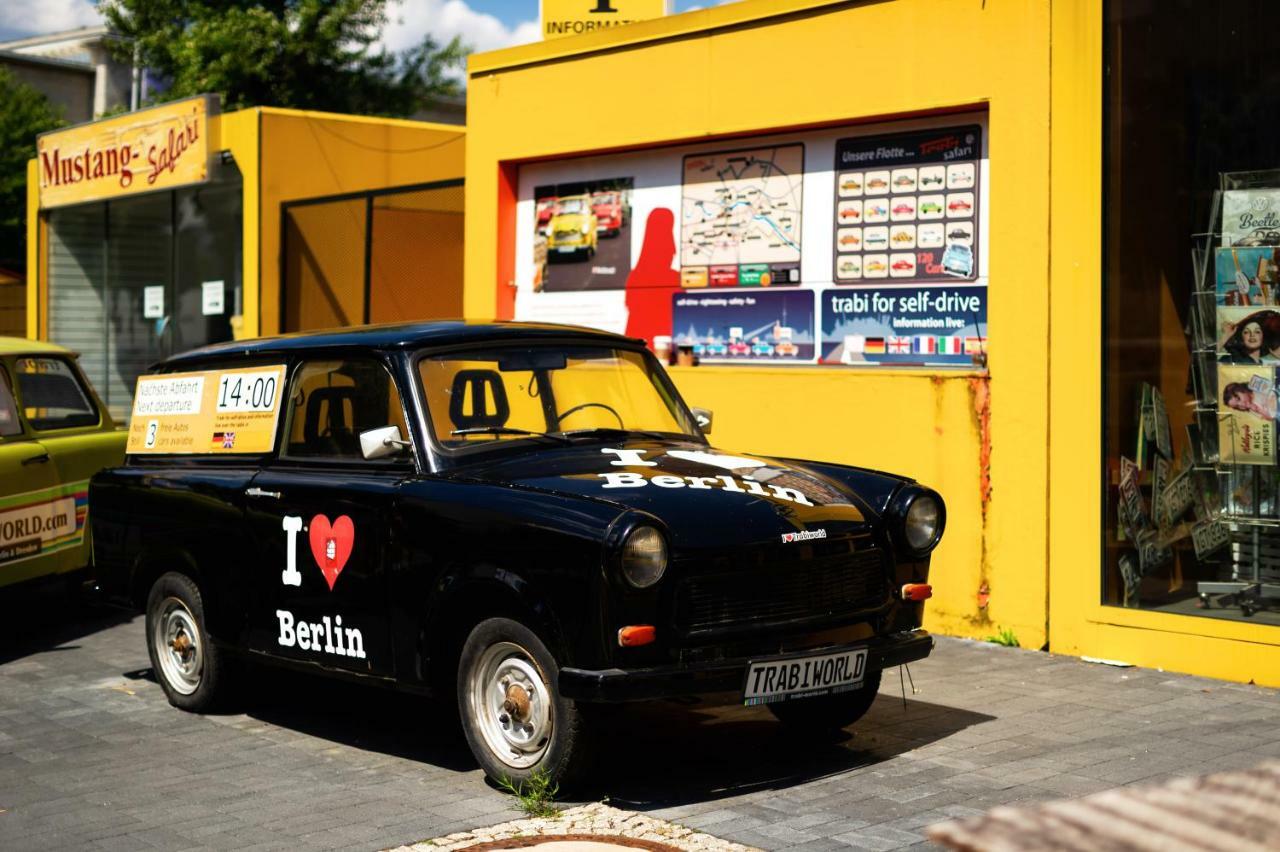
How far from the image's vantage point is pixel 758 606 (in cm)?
554

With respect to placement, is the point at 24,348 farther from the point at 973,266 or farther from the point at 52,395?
the point at 973,266

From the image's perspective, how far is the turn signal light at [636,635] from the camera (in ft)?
17.0

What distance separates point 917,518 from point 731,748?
1.19 meters

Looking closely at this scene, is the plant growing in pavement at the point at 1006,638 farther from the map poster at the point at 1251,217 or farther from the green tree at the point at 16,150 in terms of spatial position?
A: the green tree at the point at 16,150

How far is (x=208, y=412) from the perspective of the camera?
735 cm

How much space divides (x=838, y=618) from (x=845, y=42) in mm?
4709

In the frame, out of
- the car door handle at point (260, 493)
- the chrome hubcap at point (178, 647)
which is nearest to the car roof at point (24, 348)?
the chrome hubcap at point (178, 647)

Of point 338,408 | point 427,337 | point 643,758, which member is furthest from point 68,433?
point 643,758

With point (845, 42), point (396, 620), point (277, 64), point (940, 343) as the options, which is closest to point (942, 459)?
point (940, 343)

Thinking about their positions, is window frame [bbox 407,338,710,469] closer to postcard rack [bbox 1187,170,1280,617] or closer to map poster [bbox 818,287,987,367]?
map poster [bbox 818,287,987,367]

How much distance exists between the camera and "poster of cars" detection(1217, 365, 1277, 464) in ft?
25.3

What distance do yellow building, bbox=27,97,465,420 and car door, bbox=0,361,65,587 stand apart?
4672 mm

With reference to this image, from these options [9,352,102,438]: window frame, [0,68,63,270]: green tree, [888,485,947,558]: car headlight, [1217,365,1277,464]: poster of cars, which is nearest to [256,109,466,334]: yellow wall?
[9,352,102,438]: window frame

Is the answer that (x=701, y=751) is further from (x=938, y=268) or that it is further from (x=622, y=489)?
(x=938, y=268)
